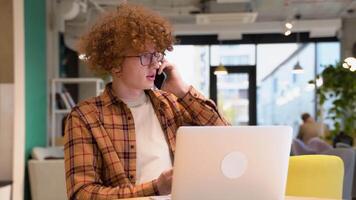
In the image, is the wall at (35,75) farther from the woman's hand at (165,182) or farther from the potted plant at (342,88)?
the potted plant at (342,88)

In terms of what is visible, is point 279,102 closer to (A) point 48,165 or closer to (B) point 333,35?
(B) point 333,35

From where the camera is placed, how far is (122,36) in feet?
6.03

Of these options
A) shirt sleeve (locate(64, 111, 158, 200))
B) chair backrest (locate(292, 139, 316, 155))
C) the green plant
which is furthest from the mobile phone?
the green plant

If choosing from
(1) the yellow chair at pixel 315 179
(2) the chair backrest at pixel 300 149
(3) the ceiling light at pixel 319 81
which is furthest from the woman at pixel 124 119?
(3) the ceiling light at pixel 319 81

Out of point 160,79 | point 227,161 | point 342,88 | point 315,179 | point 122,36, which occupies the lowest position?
point 315,179

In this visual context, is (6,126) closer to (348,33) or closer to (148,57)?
(148,57)

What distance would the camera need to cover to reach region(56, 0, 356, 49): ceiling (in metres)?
8.25

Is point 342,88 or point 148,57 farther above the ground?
point 148,57

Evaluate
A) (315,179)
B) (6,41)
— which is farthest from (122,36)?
(6,41)

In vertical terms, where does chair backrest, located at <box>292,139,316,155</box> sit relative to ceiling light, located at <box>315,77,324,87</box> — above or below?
below

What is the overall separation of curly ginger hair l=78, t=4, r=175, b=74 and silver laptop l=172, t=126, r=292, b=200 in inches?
24.5

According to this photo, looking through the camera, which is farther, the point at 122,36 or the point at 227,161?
the point at 122,36

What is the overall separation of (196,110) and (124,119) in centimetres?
35

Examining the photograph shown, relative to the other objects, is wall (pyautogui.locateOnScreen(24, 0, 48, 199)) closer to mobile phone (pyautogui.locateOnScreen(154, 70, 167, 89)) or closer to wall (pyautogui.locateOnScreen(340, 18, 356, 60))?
mobile phone (pyautogui.locateOnScreen(154, 70, 167, 89))
